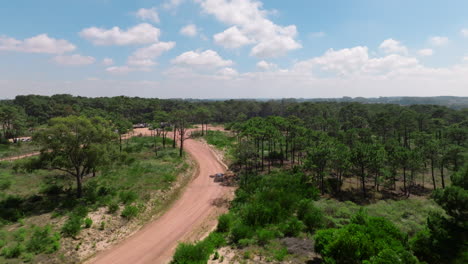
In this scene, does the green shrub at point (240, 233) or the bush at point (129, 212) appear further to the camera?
the bush at point (129, 212)

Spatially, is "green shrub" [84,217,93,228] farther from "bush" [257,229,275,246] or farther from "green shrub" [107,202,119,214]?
"bush" [257,229,275,246]

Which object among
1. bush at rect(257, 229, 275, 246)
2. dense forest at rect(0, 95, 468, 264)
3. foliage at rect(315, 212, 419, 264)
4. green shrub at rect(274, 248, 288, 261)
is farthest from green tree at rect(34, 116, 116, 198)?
foliage at rect(315, 212, 419, 264)

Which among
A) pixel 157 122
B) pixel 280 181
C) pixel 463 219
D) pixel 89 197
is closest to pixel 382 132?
pixel 280 181

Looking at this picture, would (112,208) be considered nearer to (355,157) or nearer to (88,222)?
(88,222)

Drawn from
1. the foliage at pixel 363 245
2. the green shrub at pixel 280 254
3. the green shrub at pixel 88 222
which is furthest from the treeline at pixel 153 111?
the foliage at pixel 363 245

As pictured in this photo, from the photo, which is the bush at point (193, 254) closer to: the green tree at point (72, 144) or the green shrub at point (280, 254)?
the green shrub at point (280, 254)

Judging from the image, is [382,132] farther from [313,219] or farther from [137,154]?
[137,154]

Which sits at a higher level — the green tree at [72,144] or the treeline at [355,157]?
the green tree at [72,144]
